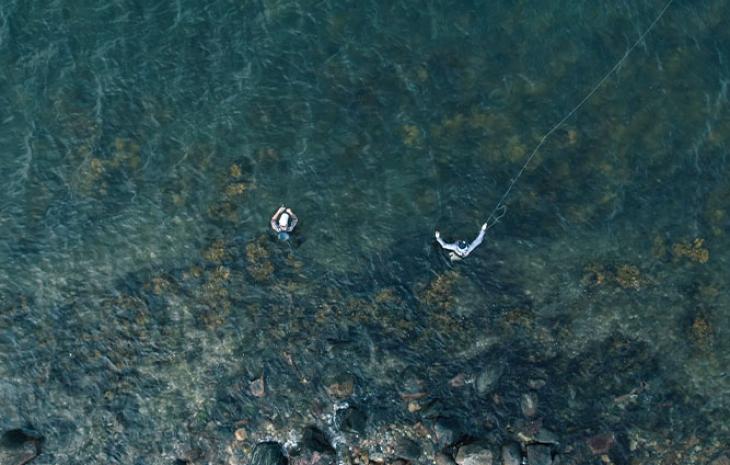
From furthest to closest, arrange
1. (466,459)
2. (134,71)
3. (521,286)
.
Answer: (134,71), (521,286), (466,459)

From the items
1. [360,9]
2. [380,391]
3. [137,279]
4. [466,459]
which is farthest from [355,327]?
[360,9]

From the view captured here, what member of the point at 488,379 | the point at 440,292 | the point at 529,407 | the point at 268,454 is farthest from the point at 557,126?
the point at 268,454

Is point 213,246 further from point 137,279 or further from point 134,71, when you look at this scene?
point 134,71

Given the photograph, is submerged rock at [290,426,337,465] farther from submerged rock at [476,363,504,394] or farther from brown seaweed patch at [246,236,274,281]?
brown seaweed patch at [246,236,274,281]

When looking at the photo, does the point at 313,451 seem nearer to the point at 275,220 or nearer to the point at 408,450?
the point at 408,450

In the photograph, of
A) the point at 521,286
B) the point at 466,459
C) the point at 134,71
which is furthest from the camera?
the point at 134,71

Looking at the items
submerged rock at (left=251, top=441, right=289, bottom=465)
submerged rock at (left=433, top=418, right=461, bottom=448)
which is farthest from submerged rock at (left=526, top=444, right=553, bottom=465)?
submerged rock at (left=251, top=441, right=289, bottom=465)
